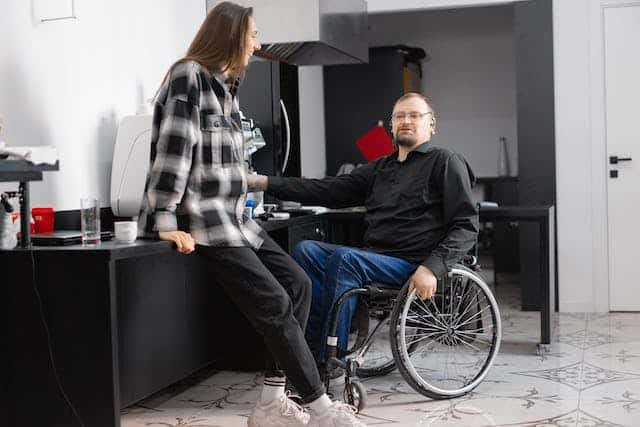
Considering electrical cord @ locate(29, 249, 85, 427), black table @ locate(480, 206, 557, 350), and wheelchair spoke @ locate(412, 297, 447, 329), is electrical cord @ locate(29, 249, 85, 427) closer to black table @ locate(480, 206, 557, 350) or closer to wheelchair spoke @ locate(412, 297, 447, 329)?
wheelchair spoke @ locate(412, 297, 447, 329)

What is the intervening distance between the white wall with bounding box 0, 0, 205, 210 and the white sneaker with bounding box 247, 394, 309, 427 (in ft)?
3.21

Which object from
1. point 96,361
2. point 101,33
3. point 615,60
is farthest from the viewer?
point 615,60

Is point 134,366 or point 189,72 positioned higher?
point 189,72

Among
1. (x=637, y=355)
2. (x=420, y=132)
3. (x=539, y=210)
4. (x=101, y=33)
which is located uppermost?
(x=101, y=33)

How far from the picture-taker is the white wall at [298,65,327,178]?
6.21 metres

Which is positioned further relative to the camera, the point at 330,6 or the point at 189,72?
the point at 330,6

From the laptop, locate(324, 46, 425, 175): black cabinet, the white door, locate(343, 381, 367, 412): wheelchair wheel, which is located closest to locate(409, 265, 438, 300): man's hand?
locate(343, 381, 367, 412): wheelchair wheel

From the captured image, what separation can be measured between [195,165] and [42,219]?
1.92 feet

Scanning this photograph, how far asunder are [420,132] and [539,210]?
0.85m

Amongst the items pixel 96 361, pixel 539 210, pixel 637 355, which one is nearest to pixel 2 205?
pixel 96 361

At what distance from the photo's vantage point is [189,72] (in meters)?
2.48

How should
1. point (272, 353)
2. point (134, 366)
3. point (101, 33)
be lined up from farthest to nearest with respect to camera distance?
point (101, 33), point (134, 366), point (272, 353)

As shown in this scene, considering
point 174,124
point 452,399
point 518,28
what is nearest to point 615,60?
point 518,28

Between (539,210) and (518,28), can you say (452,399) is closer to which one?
(539,210)
